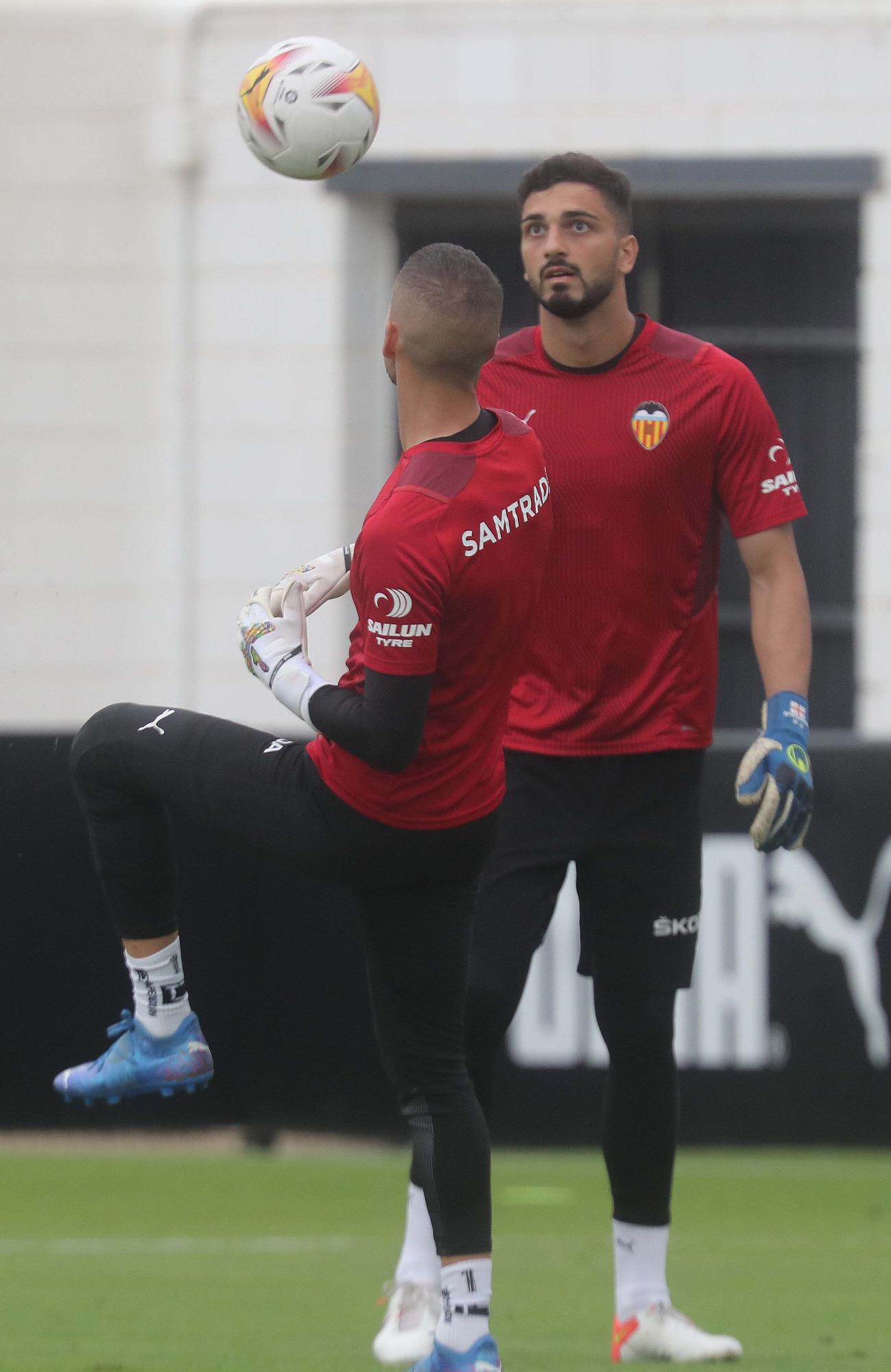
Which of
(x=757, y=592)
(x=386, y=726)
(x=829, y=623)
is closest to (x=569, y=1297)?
(x=757, y=592)

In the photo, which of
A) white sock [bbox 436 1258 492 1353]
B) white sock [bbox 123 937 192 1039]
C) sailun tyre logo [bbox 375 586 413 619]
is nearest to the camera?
sailun tyre logo [bbox 375 586 413 619]

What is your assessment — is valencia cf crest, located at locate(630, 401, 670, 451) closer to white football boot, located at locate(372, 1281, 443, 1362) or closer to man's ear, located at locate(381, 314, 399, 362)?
man's ear, located at locate(381, 314, 399, 362)

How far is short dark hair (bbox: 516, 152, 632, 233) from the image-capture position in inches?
184

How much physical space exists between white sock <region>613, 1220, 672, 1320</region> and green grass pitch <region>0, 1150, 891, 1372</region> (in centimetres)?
14

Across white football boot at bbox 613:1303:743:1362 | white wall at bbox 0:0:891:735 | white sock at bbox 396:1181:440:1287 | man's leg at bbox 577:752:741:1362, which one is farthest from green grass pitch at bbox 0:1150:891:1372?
white wall at bbox 0:0:891:735

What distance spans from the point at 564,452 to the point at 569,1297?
2319mm

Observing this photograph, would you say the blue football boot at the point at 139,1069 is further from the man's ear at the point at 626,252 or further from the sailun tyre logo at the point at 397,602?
the man's ear at the point at 626,252

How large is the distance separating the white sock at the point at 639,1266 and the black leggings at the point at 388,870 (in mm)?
773

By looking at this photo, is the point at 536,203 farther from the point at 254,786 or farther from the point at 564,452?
the point at 254,786

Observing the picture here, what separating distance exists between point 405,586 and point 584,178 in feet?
4.38

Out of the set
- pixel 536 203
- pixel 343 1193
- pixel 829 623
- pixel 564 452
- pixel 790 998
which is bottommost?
pixel 343 1193

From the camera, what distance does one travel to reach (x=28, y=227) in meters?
10.9

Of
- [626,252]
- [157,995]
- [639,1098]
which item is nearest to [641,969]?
[639,1098]

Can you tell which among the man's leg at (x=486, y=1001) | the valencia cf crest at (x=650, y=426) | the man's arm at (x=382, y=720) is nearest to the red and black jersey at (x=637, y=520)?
the valencia cf crest at (x=650, y=426)
